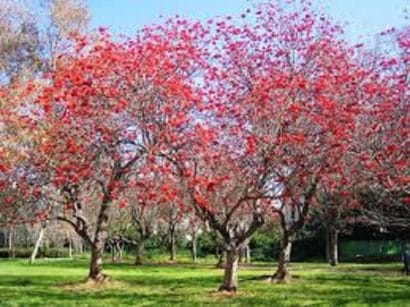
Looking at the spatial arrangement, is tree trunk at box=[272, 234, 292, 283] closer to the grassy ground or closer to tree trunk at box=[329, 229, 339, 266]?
the grassy ground

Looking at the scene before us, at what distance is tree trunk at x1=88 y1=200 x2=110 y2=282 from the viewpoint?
25.9 m

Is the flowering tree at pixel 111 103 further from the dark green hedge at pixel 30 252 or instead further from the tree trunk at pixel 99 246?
the dark green hedge at pixel 30 252

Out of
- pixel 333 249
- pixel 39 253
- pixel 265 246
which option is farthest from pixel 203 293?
pixel 39 253

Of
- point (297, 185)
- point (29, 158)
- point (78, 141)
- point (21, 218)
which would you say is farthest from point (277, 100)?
point (21, 218)

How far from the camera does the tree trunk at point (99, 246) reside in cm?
2589

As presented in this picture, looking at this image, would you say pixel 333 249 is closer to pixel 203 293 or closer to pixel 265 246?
pixel 265 246

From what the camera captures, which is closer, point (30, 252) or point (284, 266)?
point (284, 266)

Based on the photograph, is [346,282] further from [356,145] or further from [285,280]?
[356,145]

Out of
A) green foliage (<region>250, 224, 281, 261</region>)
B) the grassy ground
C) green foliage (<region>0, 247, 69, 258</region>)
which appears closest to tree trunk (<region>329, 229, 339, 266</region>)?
green foliage (<region>250, 224, 281, 261</region>)

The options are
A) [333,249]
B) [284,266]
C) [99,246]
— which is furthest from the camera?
[333,249]

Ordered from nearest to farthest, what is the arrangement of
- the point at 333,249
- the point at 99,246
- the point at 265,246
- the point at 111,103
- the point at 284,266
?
the point at 111,103, the point at 99,246, the point at 284,266, the point at 333,249, the point at 265,246

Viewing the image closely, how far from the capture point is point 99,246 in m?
26.6

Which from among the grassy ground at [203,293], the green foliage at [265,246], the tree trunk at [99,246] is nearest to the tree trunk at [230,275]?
the grassy ground at [203,293]

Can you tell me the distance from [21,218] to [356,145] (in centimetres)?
1126
